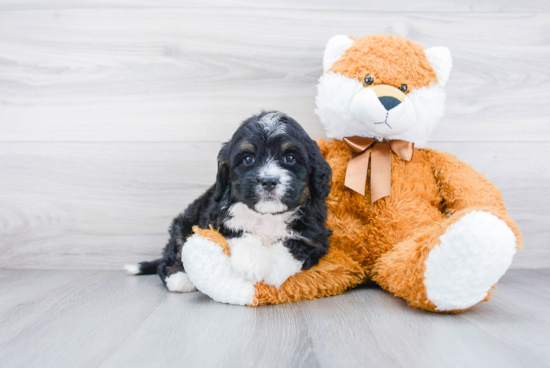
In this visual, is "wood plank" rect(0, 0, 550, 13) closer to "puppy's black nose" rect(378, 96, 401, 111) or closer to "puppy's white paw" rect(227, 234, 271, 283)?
"puppy's black nose" rect(378, 96, 401, 111)

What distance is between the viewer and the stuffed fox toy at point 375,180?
143cm

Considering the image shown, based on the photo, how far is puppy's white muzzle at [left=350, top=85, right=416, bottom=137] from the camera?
1554 mm

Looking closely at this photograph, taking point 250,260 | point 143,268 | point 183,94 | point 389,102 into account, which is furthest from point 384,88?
point 143,268

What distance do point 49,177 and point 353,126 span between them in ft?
5.20

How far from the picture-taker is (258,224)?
1.50 metres

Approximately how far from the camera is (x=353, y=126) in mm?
1678

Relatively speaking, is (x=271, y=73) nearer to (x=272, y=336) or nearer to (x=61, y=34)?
(x=61, y=34)

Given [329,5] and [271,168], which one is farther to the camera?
[329,5]

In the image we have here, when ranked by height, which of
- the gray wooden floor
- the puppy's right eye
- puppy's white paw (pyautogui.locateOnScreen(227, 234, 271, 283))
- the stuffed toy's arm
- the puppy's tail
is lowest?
the puppy's tail

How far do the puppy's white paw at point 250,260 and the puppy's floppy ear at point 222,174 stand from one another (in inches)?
8.2

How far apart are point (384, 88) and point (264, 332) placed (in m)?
1.00

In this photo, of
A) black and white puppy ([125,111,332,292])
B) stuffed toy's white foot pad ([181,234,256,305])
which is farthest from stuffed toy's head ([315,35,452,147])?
stuffed toy's white foot pad ([181,234,256,305])

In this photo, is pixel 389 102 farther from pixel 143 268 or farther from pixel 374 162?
pixel 143 268

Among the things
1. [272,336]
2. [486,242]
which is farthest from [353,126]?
[272,336]
